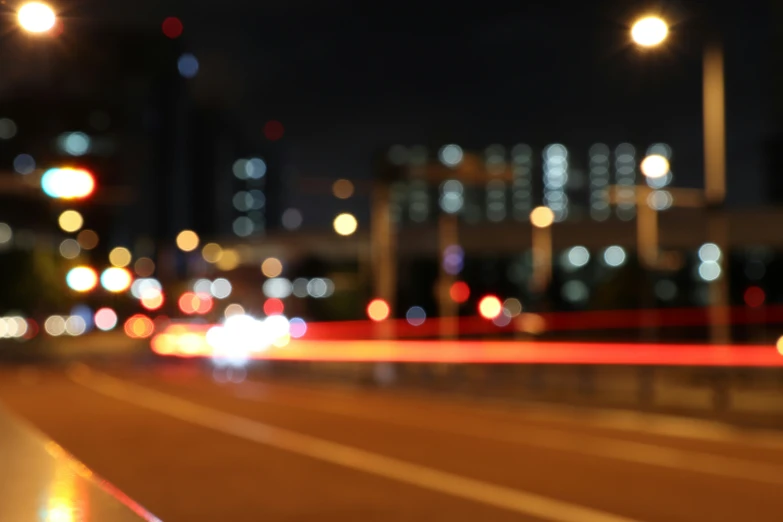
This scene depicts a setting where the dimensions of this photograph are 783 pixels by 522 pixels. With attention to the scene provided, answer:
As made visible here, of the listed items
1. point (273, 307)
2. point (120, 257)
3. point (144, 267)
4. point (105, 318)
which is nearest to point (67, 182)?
point (273, 307)

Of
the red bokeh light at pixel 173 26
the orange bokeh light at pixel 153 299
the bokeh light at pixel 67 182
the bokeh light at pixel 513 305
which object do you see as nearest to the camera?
the bokeh light at pixel 67 182

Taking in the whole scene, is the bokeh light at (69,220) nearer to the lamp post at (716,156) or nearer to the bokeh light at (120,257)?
the bokeh light at (120,257)

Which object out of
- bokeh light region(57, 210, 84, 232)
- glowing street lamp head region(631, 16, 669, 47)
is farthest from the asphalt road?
bokeh light region(57, 210, 84, 232)

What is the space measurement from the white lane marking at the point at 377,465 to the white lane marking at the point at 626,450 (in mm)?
2979

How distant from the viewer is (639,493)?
12688 millimetres

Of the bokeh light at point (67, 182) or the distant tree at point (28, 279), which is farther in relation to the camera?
the distant tree at point (28, 279)

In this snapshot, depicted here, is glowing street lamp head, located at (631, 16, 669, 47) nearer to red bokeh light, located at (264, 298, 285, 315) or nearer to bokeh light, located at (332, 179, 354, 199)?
bokeh light, located at (332, 179, 354, 199)

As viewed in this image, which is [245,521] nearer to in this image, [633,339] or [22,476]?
[22,476]

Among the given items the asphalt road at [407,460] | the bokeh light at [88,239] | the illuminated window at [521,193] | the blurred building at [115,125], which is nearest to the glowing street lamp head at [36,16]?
the asphalt road at [407,460]

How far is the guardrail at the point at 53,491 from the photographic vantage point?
7844 mm

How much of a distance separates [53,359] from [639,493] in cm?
4397

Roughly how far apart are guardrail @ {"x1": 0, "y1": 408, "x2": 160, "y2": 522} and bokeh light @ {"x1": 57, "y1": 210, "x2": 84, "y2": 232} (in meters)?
67.2

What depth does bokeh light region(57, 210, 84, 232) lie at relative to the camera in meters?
76.9

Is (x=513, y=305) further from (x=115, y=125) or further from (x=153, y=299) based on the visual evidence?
(x=115, y=125)
